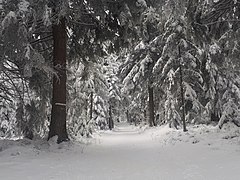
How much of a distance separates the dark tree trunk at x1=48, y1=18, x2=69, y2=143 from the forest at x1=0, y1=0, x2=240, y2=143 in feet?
0.12

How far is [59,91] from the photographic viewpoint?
1121 centimetres

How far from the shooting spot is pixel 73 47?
518 inches

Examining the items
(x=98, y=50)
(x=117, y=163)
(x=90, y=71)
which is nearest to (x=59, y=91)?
(x=98, y=50)

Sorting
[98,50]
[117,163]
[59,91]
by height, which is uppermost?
[98,50]

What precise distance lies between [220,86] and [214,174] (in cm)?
1075

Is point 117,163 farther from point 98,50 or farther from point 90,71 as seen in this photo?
point 90,71

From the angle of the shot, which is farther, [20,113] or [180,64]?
[180,64]

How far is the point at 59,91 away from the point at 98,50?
2.99 metres

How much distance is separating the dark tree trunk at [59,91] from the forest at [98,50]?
0.04 metres

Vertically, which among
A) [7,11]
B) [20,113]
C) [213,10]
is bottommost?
[20,113]

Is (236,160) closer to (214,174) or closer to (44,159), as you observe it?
(214,174)

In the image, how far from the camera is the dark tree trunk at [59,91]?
10977 millimetres

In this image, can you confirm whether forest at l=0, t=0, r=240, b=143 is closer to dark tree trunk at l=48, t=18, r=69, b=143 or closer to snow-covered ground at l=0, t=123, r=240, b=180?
→ dark tree trunk at l=48, t=18, r=69, b=143

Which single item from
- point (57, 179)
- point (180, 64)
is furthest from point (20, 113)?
point (180, 64)
